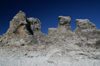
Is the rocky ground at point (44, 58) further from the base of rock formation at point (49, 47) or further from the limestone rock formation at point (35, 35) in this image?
the limestone rock formation at point (35, 35)

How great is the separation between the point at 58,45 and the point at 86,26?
574 centimetres

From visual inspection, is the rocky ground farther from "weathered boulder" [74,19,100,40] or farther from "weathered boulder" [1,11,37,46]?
"weathered boulder" [74,19,100,40]

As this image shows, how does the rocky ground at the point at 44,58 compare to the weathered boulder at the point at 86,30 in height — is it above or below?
below

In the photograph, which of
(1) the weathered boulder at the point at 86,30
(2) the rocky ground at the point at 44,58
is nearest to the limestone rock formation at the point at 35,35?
(1) the weathered boulder at the point at 86,30

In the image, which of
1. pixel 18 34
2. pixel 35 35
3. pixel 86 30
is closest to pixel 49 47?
pixel 35 35

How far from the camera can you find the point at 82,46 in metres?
11.2

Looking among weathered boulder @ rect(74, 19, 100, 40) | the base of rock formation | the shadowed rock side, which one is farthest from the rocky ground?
weathered boulder @ rect(74, 19, 100, 40)

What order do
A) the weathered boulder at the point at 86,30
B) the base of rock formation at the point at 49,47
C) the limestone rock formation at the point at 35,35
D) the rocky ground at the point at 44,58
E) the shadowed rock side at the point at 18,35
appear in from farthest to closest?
the weathered boulder at the point at 86,30 → the limestone rock formation at the point at 35,35 → the shadowed rock side at the point at 18,35 → the base of rock formation at the point at 49,47 → the rocky ground at the point at 44,58

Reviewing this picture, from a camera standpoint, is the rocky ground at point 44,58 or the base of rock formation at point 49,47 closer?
the rocky ground at point 44,58

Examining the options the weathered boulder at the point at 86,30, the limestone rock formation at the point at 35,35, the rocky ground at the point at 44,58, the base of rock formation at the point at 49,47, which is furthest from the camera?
the weathered boulder at the point at 86,30

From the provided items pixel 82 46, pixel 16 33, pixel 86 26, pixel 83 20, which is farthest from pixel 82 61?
pixel 16 33

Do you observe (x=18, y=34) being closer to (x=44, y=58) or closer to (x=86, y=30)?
(x=44, y=58)

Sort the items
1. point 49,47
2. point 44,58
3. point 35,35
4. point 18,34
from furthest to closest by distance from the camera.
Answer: point 35,35 → point 18,34 → point 49,47 → point 44,58

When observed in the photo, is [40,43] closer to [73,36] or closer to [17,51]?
[17,51]
